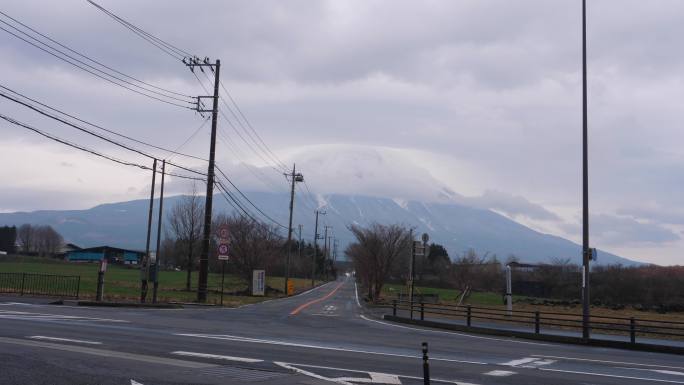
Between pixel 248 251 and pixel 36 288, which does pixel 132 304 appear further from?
pixel 248 251

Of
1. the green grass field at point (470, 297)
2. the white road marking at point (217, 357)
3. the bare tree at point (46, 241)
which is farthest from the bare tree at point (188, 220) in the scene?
the bare tree at point (46, 241)

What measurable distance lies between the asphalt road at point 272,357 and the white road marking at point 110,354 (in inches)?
0.8

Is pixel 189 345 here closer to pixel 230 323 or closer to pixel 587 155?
pixel 230 323

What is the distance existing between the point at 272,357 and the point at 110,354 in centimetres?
323

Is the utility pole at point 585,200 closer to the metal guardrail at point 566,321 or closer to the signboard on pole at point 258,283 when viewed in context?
the metal guardrail at point 566,321

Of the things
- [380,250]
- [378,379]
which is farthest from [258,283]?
[378,379]

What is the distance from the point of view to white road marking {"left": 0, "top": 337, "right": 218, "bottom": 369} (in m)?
12.5

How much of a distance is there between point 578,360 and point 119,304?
2154cm

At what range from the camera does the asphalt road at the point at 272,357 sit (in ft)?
37.3

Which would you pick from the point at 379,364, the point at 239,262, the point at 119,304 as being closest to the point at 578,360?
the point at 379,364

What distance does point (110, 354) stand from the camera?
1333cm

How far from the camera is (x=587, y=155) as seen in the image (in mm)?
23094

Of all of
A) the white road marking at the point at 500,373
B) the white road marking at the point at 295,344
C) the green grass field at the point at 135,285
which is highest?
the white road marking at the point at 500,373

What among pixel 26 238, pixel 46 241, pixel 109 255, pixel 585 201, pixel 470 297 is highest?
pixel 26 238
